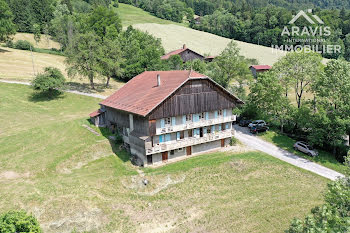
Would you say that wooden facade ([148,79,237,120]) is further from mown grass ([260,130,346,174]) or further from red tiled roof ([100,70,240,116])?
mown grass ([260,130,346,174])

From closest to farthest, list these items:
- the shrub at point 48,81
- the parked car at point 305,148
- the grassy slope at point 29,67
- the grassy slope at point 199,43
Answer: the parked car at point 305,148 < the shrub at point 48,81 < the grassy slope at point 29,67 < the grassy slope at point 199,43

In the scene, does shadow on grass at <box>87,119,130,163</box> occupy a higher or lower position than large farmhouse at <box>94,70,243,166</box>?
lower

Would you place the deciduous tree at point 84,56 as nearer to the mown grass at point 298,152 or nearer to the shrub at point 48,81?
the shrub at point 48,81

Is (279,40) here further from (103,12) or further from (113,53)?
(113,53)

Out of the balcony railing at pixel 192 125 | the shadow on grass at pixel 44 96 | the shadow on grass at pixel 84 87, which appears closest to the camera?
the balcony railing at pixel 192 125

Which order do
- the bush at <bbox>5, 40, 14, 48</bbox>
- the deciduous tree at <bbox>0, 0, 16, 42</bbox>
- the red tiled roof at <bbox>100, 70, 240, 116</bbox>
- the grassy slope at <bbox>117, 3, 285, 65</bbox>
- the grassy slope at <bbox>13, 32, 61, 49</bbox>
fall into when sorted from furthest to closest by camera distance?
the grassy slope at <bbox>117, 3, 285, 65</bbox>
the grassy slope at <bbox>13, 32, 61, 49</bbox>
the bush at <bbox>5, 40, 14, 48</bbox>
the deciduous tree at <bbox>0, 0, 16, 42</bbox>
the red tiled roof at <bbox>100, 70, 240, 116</bbox>

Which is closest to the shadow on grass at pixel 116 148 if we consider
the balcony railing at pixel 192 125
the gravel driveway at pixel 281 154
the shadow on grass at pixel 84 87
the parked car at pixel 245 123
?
the balcony railing at pixel 192 125

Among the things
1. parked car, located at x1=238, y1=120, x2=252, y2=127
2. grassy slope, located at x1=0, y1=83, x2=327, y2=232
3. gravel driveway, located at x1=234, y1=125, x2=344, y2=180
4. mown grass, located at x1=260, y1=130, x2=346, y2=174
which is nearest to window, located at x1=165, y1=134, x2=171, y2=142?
grassy slope, located at x1=0, y1=83, x2=327, y2=232
